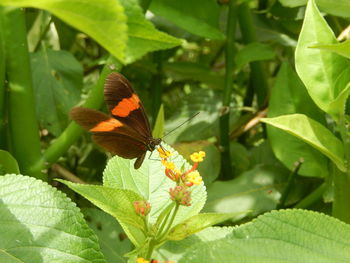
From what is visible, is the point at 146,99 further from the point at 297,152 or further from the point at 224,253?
the point at 224,253

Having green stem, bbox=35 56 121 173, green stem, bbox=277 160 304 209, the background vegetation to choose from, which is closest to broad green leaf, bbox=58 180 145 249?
the background vegetation

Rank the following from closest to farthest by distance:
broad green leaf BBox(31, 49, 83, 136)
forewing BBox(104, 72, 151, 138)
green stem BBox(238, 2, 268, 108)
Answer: forewing BBox(104, 72, 151, 138) < broad green leaf BBox(31, 49, 83, 136) < green stem BBox(238, 2, 268, 108)

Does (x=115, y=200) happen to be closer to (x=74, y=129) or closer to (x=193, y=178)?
(x=193, y=178)

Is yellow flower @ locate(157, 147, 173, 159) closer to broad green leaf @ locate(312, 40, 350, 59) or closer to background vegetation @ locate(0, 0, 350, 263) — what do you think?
background vegetation @ locate(0, 0, 350, 263)

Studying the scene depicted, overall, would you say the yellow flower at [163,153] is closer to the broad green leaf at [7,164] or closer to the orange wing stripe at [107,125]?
the orange wing stripe at [107,125]

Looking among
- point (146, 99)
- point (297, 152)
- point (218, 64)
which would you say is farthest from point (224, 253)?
point (218, 64)

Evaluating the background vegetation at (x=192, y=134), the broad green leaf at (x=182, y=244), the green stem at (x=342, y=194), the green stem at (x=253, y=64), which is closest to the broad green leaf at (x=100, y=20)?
the background vegetation at (x=192, y=134)

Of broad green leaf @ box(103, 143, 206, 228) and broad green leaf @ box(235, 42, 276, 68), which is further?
broad green leaf @ box(235, 42, 276, 68)
